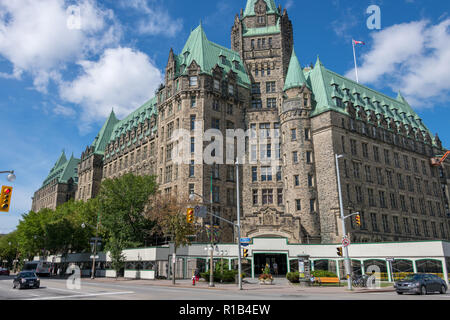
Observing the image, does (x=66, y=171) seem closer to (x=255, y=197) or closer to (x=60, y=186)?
(x=60, y=186)

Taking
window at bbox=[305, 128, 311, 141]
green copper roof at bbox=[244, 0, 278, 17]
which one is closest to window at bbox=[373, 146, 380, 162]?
window at bbox=[305, 128, 311, 141]

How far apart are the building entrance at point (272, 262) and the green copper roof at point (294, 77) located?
90.5 feet

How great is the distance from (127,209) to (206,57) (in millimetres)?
29222

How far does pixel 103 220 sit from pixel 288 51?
45.5 m

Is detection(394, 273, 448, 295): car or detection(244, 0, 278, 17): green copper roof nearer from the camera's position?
detection(394, 273, 448, 295): car

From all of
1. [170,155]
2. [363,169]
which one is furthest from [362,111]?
[170,155]

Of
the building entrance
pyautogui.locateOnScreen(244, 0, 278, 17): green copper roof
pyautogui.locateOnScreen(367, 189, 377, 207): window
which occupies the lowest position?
the building entrance

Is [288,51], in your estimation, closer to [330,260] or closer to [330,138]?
[330,138]

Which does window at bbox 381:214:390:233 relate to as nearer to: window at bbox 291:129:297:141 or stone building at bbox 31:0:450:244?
stone building at bbox 31:0:450:244

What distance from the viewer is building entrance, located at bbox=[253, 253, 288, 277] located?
49062 millimetres

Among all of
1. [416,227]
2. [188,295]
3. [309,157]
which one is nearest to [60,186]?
[309,157]

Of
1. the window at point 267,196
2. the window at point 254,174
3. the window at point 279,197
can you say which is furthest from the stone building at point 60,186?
the window at point 279,197

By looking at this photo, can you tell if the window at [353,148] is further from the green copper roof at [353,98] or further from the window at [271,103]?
the window at [271,103]

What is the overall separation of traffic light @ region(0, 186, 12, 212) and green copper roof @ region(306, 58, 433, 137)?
46863 mm
